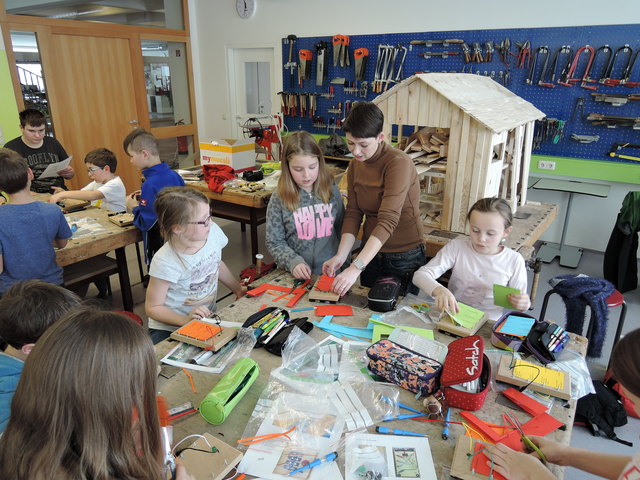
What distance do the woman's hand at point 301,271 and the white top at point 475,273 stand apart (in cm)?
49

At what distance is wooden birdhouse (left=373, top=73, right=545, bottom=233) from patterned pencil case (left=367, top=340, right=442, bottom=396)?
61.9 inches

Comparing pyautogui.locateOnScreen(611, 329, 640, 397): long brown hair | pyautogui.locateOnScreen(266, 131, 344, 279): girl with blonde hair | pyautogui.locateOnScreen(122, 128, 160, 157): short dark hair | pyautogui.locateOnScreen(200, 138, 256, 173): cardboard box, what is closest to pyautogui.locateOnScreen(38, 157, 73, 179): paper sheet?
pyautogui.locateOnScreen(122, 128, 160, 157): short dark hair

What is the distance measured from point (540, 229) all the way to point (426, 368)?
214 cm

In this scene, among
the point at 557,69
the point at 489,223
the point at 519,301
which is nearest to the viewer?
the point at 519,301

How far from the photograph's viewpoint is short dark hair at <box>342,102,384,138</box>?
1.96 metres

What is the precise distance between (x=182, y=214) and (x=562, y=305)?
3338mm

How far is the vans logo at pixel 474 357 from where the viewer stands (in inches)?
49.6

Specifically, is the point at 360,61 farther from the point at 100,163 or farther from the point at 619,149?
the point at 100,163

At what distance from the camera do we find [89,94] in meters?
5.69

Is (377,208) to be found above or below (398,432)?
above

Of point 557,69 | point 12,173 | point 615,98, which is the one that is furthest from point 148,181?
point 615,98

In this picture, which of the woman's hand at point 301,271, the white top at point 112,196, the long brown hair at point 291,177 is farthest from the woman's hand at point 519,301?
the white top at point 112,196

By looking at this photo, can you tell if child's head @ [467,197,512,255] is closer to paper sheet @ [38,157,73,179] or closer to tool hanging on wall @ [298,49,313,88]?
paper sheet @ [38,157,73,179]

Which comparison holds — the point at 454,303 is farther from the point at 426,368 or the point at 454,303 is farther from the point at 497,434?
the point at 497,434
